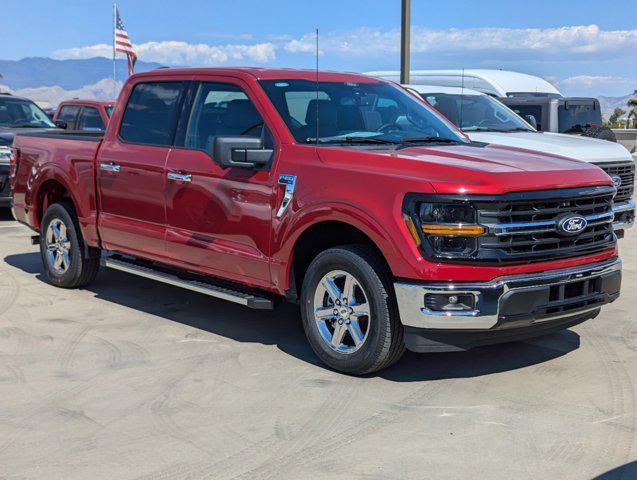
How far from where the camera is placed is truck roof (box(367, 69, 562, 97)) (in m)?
16.8

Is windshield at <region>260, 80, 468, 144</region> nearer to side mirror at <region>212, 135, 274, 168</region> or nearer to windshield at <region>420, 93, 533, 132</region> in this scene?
side mirror at <region>212, 135, 274, 168</region>

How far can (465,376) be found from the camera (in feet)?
18.0

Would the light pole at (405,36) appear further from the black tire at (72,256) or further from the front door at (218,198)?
the front door at (218,198)

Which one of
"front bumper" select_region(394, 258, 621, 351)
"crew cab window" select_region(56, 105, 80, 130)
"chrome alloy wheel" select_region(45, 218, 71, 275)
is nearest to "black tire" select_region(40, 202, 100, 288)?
"chrome alloy wheel" select_region(45, 218, 71, 275)

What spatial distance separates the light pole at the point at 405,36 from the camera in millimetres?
13430

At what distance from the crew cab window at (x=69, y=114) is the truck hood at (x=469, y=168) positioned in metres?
12.1

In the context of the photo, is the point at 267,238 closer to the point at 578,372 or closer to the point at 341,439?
the point at 341,439

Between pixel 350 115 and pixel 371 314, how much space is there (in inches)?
66.4

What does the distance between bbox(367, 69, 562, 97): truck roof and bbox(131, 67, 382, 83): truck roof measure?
402 inches

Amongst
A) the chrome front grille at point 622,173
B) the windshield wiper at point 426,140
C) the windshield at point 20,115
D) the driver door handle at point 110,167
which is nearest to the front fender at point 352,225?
the windshield wiper at point 426,140

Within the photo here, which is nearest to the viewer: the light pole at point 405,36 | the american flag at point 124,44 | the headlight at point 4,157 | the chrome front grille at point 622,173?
the chrome front grille at point 622,173

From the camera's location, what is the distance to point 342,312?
17.8 ft

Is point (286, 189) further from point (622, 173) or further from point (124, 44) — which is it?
point (124, 44)

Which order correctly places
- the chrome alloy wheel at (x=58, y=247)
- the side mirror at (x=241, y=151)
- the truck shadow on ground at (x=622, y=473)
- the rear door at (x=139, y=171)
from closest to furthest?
the truck shadow on ground at (x=622, y=473)
the side mirror at (x=241, y=151)
the rear door at (x=139, y=171)
the chrome alloy wheel at (x=58, y=247)
